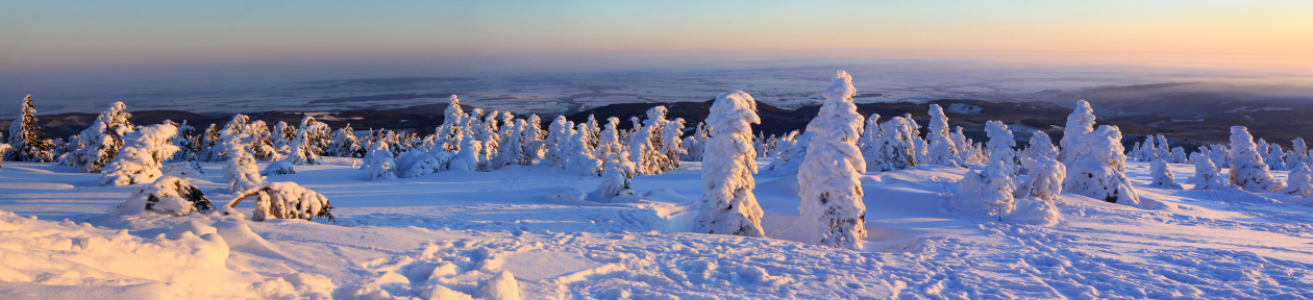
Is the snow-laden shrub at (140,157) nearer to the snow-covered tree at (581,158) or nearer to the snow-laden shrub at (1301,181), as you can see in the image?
the snow-covered tree at (581,158)

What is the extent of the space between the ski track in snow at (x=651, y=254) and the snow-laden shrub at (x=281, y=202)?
59 cm

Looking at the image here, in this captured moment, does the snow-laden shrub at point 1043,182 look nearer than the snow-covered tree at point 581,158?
Yes

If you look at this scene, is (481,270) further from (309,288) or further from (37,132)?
(37,132)

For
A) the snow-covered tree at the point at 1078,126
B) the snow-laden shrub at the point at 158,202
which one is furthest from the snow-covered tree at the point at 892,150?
the snow-laden shrub at the point at 158,202

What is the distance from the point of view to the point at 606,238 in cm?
1177

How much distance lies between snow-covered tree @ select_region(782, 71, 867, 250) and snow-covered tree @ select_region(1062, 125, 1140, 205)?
15.7 metres

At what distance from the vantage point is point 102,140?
23453 mm

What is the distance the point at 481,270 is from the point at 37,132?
46796 mm

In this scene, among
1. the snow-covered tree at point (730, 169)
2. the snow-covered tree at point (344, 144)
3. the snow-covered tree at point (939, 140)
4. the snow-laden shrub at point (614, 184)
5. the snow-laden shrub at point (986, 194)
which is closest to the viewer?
the snow-covered tree at point (730, 169)

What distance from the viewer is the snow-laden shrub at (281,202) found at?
1017cm

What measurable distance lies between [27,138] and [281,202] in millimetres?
41400

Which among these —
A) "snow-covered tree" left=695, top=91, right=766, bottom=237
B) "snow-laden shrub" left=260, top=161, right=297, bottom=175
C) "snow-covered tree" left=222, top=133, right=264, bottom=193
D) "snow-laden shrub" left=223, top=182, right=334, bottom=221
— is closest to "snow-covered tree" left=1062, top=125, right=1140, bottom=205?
"snow-covered tree" left=695, top=91, right=766, bottom=237

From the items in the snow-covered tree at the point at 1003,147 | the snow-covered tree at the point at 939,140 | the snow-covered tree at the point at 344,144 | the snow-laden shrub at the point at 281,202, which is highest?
the snow-laden shrub at the point at 281,202

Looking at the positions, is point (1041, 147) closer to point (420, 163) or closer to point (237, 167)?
point (420, 163)
